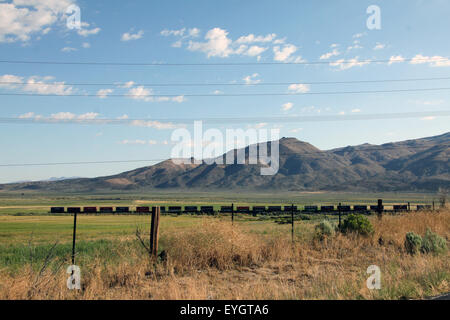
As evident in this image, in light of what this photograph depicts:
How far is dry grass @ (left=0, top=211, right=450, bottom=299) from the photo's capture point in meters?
8.18

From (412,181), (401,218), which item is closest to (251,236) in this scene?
(401,218)

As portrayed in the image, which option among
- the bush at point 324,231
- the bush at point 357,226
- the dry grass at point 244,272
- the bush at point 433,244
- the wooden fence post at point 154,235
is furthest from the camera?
the bush at point 357,226

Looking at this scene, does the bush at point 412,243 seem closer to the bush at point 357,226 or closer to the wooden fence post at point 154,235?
the bush at point 357,226

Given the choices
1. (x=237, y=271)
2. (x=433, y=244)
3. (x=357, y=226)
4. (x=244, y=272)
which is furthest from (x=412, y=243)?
(x=237, y=271)

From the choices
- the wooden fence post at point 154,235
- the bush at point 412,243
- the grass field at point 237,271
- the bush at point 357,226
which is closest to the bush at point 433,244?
the bush at point 412,243

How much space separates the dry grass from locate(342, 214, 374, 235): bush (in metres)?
0.43

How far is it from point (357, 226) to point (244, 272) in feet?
22.4

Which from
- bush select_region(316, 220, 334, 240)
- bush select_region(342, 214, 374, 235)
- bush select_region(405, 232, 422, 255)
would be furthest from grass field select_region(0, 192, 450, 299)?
bush select_region(342, 214, 374, 235)

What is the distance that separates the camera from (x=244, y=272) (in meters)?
11.0

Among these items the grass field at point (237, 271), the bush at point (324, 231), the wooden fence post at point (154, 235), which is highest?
the wooden fence post at point (154, 235)

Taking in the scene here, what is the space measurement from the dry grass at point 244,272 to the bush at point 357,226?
16.9 inches

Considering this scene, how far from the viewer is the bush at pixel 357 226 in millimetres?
15586
